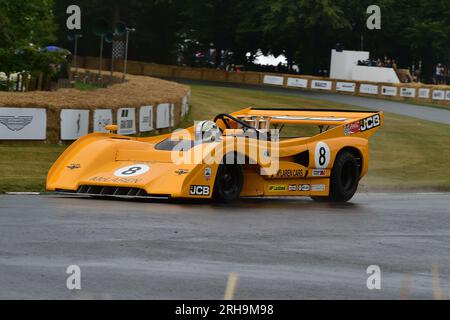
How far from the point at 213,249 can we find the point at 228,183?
4.78m

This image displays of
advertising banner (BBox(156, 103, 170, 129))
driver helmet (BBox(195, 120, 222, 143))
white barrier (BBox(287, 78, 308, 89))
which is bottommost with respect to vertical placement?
white barrier (BBox(287, 78, 308, 89))

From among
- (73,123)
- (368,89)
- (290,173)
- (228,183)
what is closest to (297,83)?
(368,89)

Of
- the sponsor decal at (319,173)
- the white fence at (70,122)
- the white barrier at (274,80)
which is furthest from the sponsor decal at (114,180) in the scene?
the white barrier at (274,80)

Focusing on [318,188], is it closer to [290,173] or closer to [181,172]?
[290,173]

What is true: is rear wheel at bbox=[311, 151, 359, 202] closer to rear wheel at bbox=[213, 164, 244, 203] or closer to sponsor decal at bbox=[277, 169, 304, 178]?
sponsor decal at bbox=[277, 169, 304, 178]

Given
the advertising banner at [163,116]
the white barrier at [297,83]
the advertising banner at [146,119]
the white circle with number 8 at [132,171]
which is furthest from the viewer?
the white barrier at [297,83]

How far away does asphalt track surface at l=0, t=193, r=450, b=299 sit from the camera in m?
8.34

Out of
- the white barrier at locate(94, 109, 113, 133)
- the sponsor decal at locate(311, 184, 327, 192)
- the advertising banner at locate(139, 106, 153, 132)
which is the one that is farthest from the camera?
the advertising banner at locate(139, 106, 153, 132)

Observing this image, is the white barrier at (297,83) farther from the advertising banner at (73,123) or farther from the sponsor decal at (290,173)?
the sponsor decal at (290,173)

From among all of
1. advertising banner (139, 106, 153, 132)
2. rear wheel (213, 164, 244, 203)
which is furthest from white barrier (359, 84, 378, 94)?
rear wheel (213, 164, 244, 203)

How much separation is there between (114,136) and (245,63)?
2288 inches

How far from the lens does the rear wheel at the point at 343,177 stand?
1691 cm

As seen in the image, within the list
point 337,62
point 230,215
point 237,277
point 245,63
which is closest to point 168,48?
point 245,63

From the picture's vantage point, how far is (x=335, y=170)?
16.9 meters
